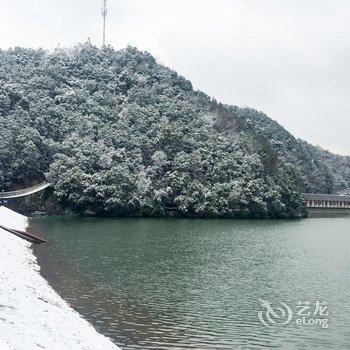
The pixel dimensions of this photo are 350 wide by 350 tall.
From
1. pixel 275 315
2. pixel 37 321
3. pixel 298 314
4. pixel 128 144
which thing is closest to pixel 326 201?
pixel 128 144

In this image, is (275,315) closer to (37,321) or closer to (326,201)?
(37,321)

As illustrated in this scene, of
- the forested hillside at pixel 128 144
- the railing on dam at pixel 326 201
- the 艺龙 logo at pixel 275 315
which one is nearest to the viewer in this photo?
the 艺龙 logo at pixel 275 315

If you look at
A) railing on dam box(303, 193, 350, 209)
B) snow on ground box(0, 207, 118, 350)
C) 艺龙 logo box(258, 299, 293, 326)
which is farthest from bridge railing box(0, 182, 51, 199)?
railing on dam box(303, 193, 350, 209)

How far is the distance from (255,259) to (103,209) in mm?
44727

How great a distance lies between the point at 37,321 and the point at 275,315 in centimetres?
1045

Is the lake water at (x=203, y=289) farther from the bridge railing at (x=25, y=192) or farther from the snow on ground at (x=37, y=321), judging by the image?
the bridge railing at (x=25, y=192)

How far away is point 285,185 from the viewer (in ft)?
308

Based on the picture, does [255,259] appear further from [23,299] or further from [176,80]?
[176,80]

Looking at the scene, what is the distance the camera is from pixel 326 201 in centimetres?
12669

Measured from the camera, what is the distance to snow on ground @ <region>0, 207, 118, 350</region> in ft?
41.5

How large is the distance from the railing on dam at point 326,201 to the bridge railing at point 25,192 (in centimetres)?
6690

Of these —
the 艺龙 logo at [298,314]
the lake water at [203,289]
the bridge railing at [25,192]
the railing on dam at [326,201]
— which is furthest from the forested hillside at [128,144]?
the 艺龙 logo at [298,314]

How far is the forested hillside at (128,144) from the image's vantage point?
78000 millimetres

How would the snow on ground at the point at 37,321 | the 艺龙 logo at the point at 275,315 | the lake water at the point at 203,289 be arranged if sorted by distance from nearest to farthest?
the snow on ground at the point at 37,321, the lake water at the point at 203,289, the 艺龙 logo at the point at 275,315
